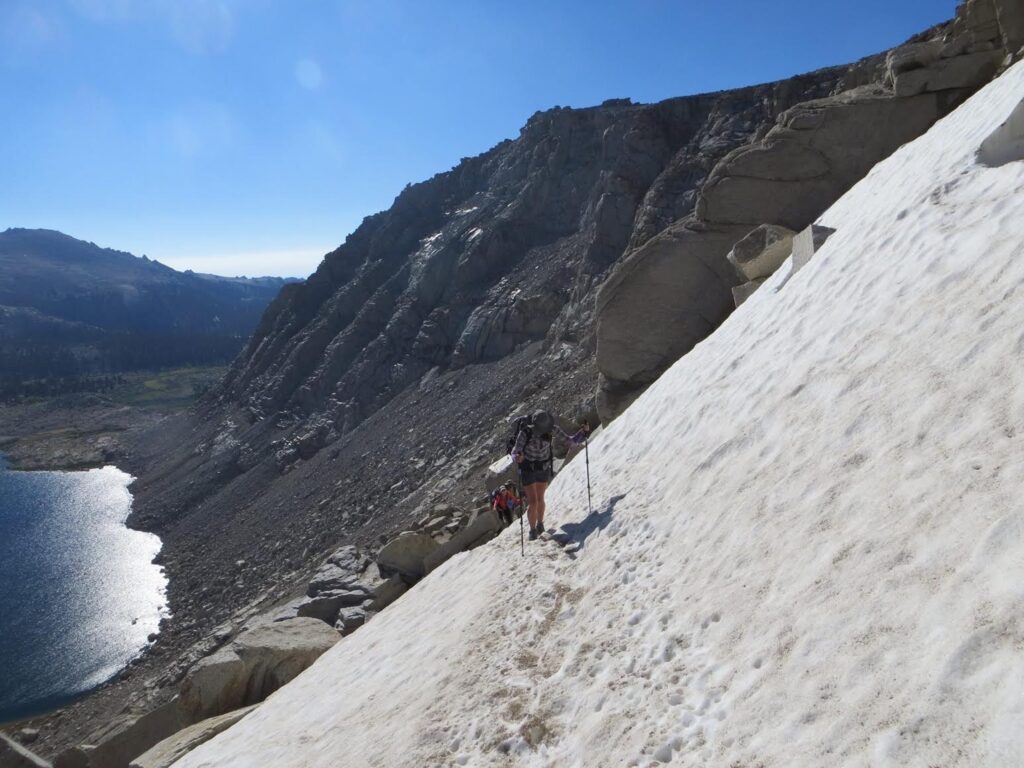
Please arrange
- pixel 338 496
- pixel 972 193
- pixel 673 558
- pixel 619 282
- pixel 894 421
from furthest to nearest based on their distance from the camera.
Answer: pixel 338 496 → pixel 619 282 → pixel 972 193 → pixel 673 558 → pixel 894 421

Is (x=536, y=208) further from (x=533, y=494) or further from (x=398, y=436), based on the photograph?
(x=533, y=494)

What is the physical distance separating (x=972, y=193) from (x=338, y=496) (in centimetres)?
4816

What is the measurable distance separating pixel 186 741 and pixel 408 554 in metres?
7.35

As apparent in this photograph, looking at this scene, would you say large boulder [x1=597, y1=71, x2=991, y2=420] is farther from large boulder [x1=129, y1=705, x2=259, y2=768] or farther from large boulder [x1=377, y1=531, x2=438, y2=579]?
large boulder [x1=129, y1=705, x2=259, y2=768]

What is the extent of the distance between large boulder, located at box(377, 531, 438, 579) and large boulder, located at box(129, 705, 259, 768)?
19.8ft

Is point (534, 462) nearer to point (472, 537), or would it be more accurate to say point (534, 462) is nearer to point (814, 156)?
point (472, 537)

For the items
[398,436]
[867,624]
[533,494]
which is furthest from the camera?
[398,436]

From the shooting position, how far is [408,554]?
18406mm

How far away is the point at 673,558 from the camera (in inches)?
292

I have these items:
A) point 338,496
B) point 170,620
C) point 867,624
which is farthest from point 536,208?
point 867,624

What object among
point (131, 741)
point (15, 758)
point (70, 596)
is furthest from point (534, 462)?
point (70, 596)

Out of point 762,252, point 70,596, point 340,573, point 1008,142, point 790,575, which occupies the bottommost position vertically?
point 70,596

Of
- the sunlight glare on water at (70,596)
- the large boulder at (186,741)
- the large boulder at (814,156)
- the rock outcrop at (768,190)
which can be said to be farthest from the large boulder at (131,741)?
the sunlight glare on water at (70,596)

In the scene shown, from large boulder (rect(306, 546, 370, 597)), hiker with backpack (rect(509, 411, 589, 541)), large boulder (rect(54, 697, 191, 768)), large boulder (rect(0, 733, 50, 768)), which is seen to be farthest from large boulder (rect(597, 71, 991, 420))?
large boulder (rect(0, 733, 50, 768))
